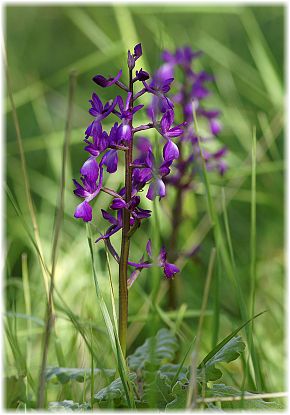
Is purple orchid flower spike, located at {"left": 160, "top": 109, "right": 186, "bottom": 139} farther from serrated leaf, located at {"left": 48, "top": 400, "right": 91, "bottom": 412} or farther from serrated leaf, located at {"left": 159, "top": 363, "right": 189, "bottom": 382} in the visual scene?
serrated leaf, located at {"left": 48, "top": 400, "right": 91, "bottom": 412}

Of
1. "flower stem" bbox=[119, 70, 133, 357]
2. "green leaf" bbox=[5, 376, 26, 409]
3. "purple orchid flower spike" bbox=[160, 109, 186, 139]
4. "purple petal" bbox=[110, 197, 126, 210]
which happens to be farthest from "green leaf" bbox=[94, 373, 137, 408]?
"purple orchid flower spike" bbox=[160, 109, 186, 139]

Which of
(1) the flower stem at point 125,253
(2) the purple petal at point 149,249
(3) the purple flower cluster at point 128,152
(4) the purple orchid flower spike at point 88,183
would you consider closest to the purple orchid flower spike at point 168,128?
(3) the purple flower cluster at point 128,152

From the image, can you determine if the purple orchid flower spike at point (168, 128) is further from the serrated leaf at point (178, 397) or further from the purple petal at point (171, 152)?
the serrated leaf at point (178, 397)

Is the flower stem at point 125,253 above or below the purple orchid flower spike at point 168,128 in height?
below

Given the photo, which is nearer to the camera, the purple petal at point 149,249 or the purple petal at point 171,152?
the purple petal at point 171,152

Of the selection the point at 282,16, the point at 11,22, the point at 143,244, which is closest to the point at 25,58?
the point at 11,22

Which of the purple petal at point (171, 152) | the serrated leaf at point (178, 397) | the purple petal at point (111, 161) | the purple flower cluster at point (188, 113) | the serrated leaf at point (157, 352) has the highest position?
the purple flower cluster at point (188, 113)
